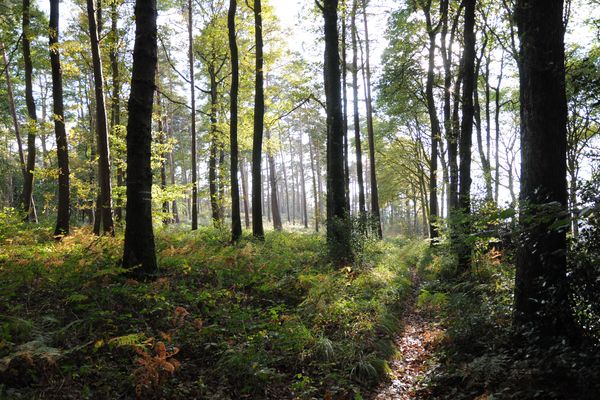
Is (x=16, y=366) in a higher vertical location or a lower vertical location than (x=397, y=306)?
higher

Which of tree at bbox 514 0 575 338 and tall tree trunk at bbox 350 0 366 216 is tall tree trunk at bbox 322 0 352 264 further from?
tall tree trunk at bbox 350 0 366 216

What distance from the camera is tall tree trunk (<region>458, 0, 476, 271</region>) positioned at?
375 inches

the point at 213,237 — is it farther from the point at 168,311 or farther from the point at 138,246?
the point at 168,311

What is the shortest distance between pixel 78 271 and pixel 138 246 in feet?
3.95

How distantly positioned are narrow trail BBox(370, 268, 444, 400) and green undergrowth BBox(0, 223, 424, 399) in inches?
7.6

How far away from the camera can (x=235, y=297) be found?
22.9 feet

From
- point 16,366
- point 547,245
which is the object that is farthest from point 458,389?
point 16,366

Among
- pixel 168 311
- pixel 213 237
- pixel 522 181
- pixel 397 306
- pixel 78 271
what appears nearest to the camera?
pixel 522 181

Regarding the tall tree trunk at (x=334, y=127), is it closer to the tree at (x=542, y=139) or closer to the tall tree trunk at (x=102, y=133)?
the tree at (x=542, y=139)

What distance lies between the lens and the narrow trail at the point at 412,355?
475 centimetres

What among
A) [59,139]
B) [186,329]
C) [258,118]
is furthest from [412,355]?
[59,139]

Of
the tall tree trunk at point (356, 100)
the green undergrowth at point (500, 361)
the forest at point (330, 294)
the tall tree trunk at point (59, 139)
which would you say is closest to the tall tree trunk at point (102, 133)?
the forest at point (330, 294)

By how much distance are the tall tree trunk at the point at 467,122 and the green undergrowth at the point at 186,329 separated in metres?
2.16

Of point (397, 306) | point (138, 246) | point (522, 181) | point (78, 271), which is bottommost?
point (397, 306)
